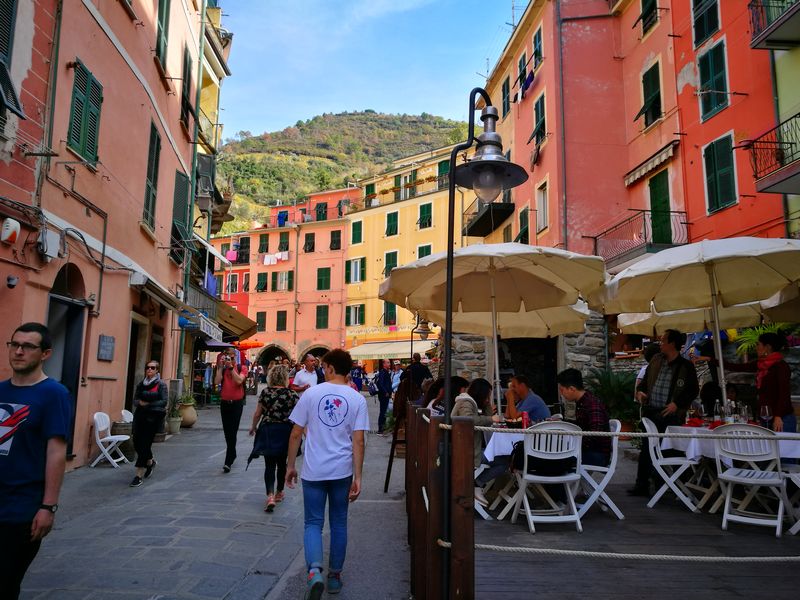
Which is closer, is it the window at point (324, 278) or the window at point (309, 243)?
the window at point (324, 278)

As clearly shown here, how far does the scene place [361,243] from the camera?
4253 cm

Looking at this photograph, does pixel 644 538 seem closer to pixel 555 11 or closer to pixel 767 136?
pixel 767 136

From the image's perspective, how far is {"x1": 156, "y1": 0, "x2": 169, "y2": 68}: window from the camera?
13.1m

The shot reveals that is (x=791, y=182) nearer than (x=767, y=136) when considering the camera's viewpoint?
Yes

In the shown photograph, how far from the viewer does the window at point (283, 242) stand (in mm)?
46781

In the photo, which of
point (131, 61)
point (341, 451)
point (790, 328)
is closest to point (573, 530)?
point (341, 451)

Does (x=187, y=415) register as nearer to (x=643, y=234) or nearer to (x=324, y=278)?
(x=643, y=234)

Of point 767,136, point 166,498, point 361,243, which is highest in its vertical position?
point 361,243

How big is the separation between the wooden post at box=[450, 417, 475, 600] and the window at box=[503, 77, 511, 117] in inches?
897

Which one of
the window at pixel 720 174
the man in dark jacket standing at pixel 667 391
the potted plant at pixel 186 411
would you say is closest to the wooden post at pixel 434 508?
the man in dark jacket standing at pixel 667 391

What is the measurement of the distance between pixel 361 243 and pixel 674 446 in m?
37.0

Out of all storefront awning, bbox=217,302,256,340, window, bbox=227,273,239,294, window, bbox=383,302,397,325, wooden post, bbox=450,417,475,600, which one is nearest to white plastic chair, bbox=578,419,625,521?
wooden post, bbox=450,417,475,600

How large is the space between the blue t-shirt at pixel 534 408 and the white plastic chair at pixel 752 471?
1715mm

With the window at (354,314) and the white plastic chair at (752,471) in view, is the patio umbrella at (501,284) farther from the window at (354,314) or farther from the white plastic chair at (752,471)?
the window at (354,314)
